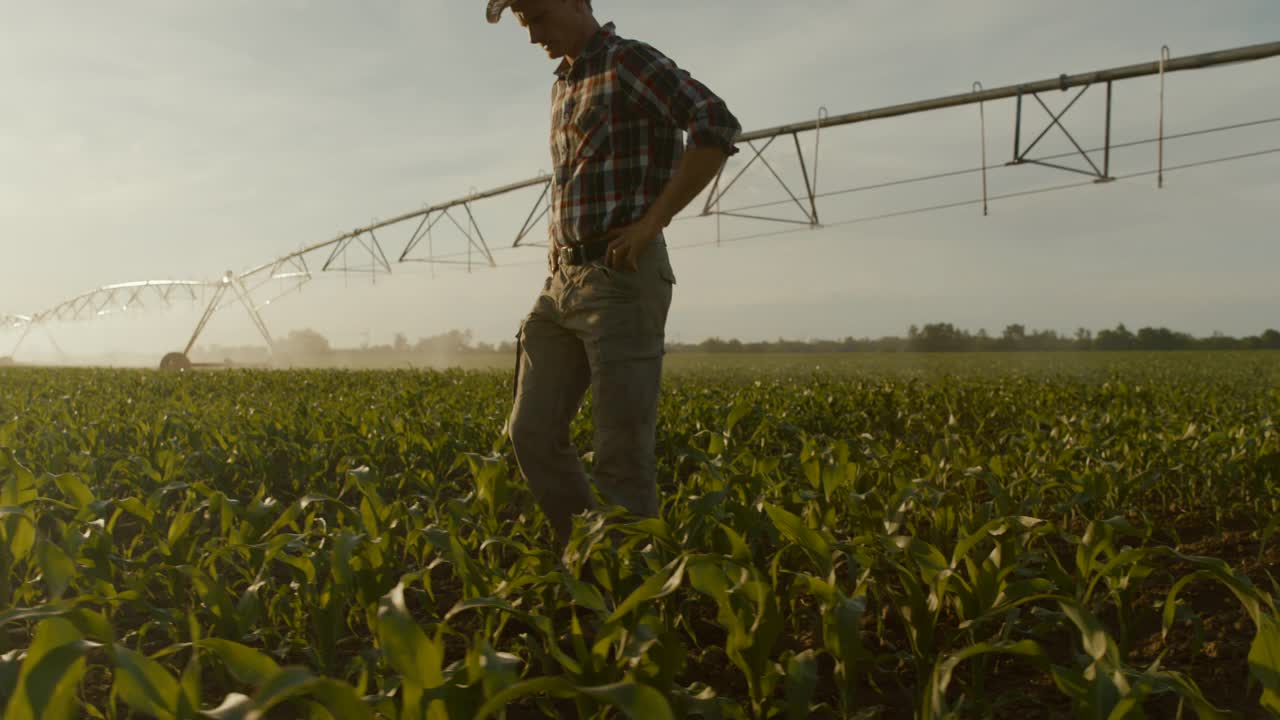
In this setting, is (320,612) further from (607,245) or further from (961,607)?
(961,607)

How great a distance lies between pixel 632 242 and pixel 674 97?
0.51 metres

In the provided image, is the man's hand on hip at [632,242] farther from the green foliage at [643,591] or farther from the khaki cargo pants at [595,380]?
the green foliage at [643,591]

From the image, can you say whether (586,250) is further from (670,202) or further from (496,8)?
(496,8)

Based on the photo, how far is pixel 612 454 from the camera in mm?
2703

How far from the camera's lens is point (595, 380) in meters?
2.64

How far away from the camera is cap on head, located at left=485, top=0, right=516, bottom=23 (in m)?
2.55

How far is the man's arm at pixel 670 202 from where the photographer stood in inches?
98.5

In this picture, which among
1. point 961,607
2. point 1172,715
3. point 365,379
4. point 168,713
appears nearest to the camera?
point 168,713

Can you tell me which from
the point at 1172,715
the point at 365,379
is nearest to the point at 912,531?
the point at 1172,715

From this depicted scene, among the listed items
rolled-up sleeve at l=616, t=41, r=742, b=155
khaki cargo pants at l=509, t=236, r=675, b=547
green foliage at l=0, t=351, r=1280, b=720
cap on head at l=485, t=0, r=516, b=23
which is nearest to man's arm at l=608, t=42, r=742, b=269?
rolled-up sleeve at l=616, t=41, r=742, b=155

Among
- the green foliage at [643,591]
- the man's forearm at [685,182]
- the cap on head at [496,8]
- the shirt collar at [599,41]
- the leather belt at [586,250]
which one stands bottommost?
the green foliage at [643,591]

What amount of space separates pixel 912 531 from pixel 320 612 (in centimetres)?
226

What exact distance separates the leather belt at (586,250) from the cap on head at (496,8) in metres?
0.83

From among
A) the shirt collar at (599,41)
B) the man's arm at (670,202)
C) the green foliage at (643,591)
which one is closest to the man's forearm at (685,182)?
the man's arm at (670,202)
